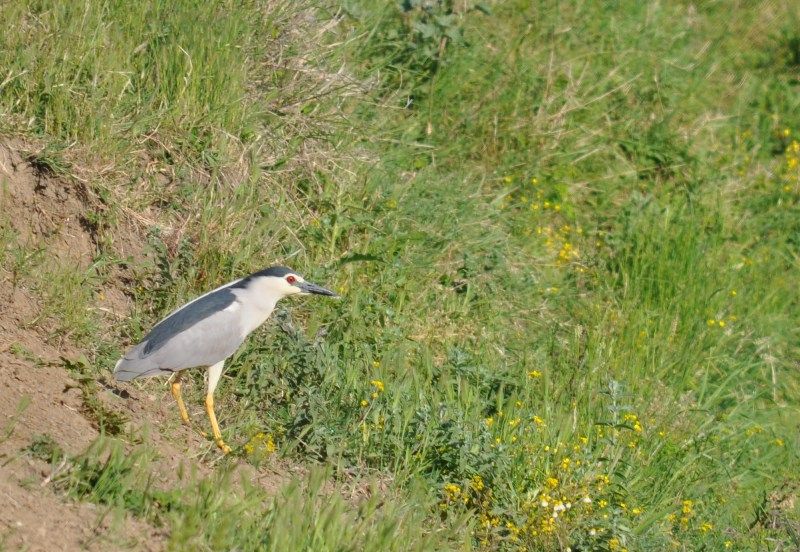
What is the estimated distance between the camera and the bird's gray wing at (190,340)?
502cm

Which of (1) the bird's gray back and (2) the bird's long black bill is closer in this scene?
(1) the bird's gray back

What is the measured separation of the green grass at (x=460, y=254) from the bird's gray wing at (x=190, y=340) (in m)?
0.37

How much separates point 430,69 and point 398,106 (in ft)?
1.37

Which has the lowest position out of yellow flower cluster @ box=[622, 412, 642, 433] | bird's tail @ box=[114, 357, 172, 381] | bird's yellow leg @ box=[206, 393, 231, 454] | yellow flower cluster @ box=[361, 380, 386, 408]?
yellow flower cluster @ box=[622, 412, 642, 433]

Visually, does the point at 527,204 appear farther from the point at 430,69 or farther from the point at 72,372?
the point at 72,372

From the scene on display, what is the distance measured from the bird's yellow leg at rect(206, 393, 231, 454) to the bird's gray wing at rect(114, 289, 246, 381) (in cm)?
17

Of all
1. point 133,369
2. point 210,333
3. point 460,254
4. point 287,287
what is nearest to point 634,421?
point 460,254

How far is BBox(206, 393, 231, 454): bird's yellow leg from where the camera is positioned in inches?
201

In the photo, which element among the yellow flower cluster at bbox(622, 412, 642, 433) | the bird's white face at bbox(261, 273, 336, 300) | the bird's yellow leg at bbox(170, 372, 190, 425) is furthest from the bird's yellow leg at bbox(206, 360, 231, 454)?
the yellow flower cluster at bbox(622, 412, 642, 433)

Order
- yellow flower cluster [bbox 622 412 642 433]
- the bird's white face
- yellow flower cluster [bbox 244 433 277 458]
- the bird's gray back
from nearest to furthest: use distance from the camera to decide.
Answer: yellow flower cluster [bbox 244 433 277 458], the bird's gray back, the bird's white face, yellow flower cluster [bbox 622 412 642 433]

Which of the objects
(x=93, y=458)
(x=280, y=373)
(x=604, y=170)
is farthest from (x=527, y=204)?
(x=93, y=458)

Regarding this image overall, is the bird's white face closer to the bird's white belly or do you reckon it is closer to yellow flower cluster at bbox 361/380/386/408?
the bird's white belly

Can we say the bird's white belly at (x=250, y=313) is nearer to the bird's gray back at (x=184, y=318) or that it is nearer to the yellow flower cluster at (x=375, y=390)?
the bird's gray back at (x=184, y=318)

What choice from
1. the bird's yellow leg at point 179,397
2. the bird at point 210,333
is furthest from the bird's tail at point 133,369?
the bird's yellow leg at point 179,397
